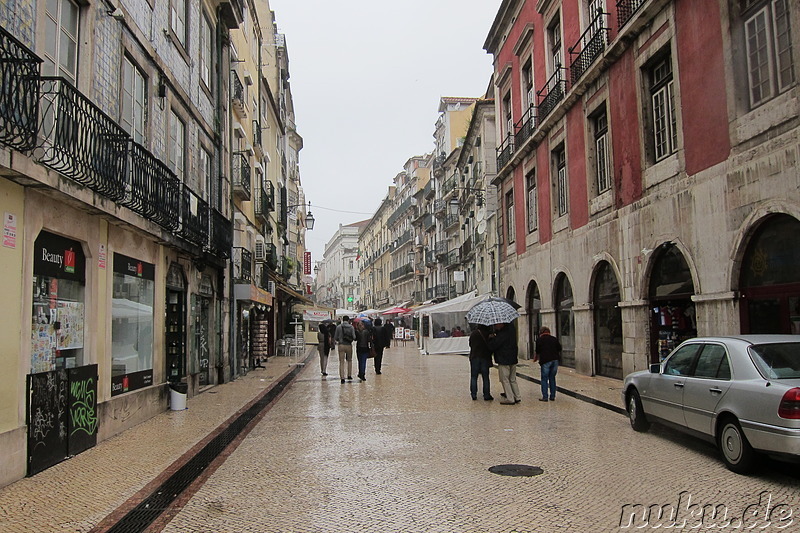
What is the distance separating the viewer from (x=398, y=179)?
75.4 metres

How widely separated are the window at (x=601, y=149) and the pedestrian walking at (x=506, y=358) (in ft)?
20.7

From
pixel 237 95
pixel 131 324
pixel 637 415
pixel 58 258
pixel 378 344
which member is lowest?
pixel 637 415

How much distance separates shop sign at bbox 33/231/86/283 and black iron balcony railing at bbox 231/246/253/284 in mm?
9899

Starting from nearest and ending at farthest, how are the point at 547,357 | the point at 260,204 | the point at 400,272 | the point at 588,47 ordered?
the point at 547,357
the point at 588,47
the point at 260,204
the point at 400,272

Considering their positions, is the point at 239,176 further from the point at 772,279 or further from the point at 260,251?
the point at 772,279

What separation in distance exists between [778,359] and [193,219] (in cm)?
1064

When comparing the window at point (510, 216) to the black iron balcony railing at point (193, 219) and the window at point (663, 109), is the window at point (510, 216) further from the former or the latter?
the black iron balcony railing at point (193, 219)

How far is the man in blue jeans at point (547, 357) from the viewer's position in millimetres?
12219

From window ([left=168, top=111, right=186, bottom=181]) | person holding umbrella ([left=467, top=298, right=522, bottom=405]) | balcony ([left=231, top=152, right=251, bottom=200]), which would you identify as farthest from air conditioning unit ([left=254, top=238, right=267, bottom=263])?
person holding umbrella ([left=467, top=298, right=522, bottom=405])

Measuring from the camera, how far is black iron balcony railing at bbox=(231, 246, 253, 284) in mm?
19391

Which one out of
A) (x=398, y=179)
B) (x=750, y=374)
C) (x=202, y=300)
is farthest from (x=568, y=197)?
(x=398, y=179)

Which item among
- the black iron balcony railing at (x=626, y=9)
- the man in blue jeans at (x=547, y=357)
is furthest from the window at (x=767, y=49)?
the man in blue jeans at (x=547, y=357)

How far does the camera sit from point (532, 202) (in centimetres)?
2339

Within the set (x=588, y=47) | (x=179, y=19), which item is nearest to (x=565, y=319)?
(x=588, y=47)
